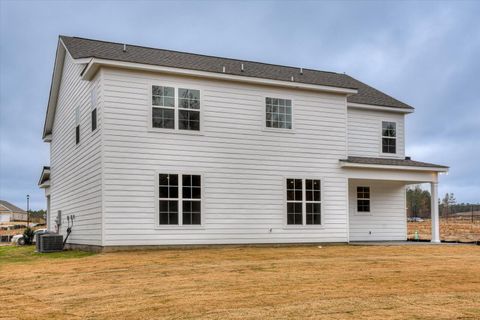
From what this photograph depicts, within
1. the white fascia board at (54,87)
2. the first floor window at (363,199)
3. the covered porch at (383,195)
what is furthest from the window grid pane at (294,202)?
the white fascia board at (54,87)

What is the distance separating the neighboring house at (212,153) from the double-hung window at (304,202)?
0.13ft

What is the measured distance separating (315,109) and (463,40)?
15.4 meters

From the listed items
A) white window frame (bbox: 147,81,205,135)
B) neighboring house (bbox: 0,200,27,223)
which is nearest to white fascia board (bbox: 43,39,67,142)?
white window frame (bbox: 147,81,205,135)

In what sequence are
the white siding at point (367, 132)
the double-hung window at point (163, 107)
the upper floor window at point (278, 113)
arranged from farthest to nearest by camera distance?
the white siding at point (367, 132), the upper floor window at point (278, 113), the double-hung window at point (163, 107)

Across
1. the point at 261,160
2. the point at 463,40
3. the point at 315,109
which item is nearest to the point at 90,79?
the point at 261,160

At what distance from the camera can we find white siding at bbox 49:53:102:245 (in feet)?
54.5

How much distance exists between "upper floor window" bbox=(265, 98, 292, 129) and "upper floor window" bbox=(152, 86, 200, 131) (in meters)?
2.65

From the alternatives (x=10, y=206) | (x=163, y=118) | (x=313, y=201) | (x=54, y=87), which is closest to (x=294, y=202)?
(x=313, y=201)

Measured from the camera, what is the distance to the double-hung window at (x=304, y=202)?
61.8 feet

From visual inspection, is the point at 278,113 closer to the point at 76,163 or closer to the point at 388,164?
the point at 388,164

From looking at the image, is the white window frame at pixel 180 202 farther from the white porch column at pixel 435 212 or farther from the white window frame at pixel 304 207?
the white porch column at pixel 435 212

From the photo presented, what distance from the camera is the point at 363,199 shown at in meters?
22.0

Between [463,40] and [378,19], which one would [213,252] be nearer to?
[378,19]

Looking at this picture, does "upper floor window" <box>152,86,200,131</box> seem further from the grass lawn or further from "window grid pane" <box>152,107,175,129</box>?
the grass lawn
